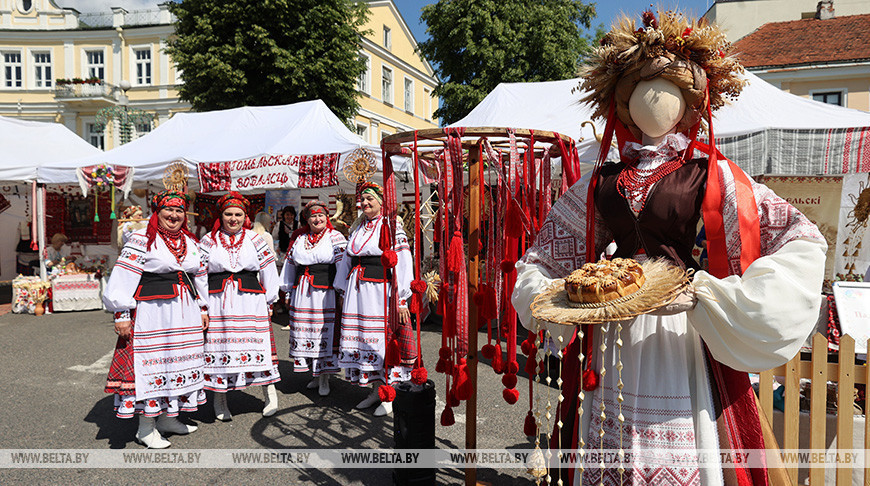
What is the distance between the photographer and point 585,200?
6.44 feet

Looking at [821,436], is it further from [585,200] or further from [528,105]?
[528,105]

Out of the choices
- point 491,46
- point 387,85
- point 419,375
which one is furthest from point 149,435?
point 387,85

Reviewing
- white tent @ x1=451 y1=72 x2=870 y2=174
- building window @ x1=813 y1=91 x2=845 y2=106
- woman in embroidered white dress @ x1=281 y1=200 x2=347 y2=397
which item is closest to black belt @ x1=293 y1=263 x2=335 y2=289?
woman in embroidered white dress @ x1=281 y1=200 x2=347 y2=397

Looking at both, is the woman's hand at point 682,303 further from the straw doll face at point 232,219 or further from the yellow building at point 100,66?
the yellow building at point 100,66

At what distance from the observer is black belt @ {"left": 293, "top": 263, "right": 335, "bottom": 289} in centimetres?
502

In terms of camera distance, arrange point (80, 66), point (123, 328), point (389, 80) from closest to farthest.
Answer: point (123, 328) < point (80, 66) < point (389, 80)

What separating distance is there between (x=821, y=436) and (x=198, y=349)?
13.9ft

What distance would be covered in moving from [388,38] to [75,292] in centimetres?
2156

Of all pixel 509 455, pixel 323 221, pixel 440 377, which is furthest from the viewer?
pixel 440 377

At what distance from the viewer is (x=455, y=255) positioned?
267 cm

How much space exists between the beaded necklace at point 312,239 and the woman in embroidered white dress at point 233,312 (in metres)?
0.64

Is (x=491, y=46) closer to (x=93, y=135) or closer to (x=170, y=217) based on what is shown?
(x=170, y=217)

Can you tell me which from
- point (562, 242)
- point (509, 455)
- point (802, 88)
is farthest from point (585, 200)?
point (802, 88)
